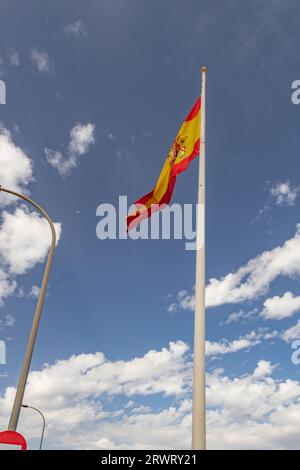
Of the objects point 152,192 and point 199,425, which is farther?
point 152,192

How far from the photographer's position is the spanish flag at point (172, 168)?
11.7 m

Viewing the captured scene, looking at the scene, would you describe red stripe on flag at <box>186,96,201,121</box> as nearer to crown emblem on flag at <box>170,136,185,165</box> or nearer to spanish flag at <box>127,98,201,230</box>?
spanish flag at <box>127,98,201,230</box>

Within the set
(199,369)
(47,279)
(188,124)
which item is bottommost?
(199,369)

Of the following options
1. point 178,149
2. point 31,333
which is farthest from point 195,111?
point 31,333

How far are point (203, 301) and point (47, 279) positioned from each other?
4785mm

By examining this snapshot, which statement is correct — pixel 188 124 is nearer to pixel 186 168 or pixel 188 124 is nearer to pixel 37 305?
pixel 186 168

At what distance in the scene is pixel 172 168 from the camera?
11.9 metres

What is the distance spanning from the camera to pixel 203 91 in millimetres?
12141

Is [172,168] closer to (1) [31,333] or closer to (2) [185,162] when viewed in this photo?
(2) [185,162]

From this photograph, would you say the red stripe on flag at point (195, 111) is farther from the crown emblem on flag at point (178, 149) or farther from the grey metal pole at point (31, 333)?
the grey metal pole at point (31, 333)
